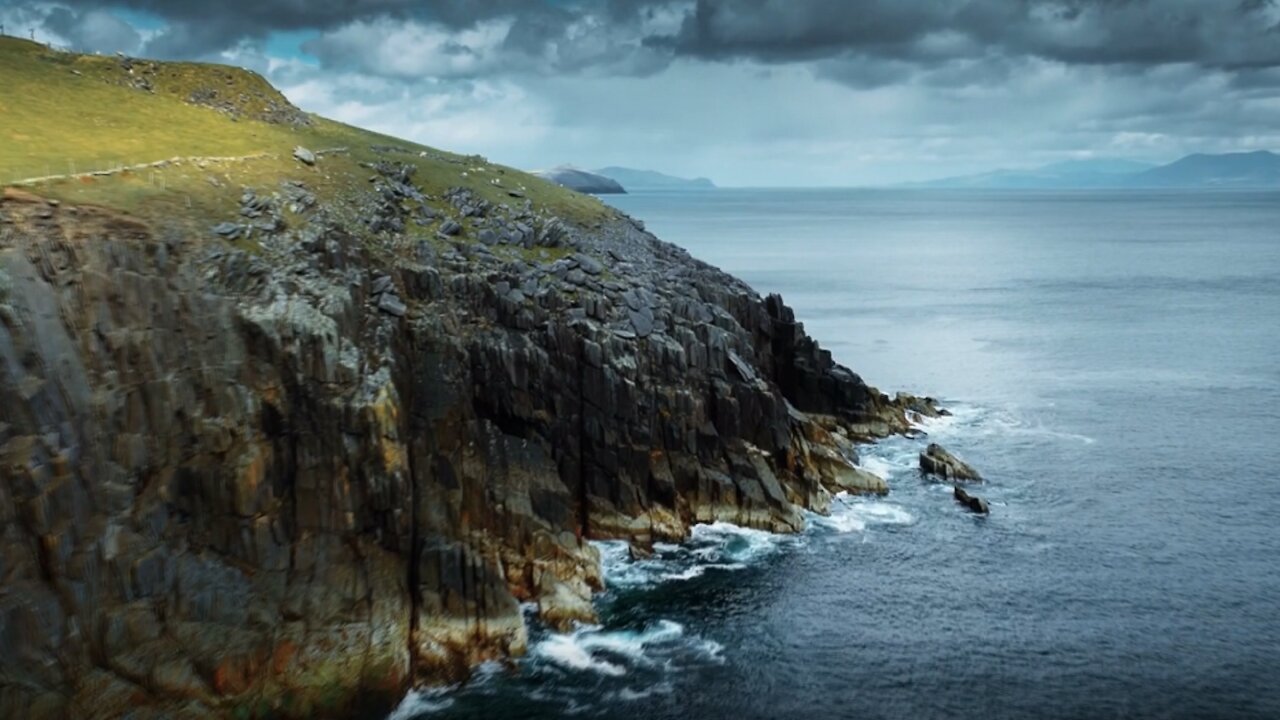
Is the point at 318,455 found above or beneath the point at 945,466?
above

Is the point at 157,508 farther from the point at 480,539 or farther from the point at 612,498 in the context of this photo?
the point at 612,498

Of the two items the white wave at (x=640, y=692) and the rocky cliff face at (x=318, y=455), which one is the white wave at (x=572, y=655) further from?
the rocky cliff face at (x=318, y=455)

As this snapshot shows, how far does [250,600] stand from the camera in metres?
46.9

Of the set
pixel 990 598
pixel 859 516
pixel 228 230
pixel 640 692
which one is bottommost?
pixel 640 692

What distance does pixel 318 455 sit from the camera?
2008 inches

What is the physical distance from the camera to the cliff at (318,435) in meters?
42.5

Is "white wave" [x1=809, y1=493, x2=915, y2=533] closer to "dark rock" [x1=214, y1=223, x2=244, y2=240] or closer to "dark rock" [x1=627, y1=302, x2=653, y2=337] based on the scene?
"dark rock" [x1=627, y1=302, x2=653, y2=337]

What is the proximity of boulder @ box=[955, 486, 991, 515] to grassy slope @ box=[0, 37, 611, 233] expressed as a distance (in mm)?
41397

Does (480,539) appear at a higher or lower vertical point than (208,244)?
lower

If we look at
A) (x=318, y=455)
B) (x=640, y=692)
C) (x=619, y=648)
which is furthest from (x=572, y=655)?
(x=318, y=455)

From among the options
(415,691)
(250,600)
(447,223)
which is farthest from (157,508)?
(447,223)

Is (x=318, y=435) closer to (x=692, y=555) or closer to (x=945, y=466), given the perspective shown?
(x=692, y=555)

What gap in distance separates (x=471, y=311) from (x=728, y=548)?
2477 cm

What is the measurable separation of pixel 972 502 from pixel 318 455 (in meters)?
50.5
